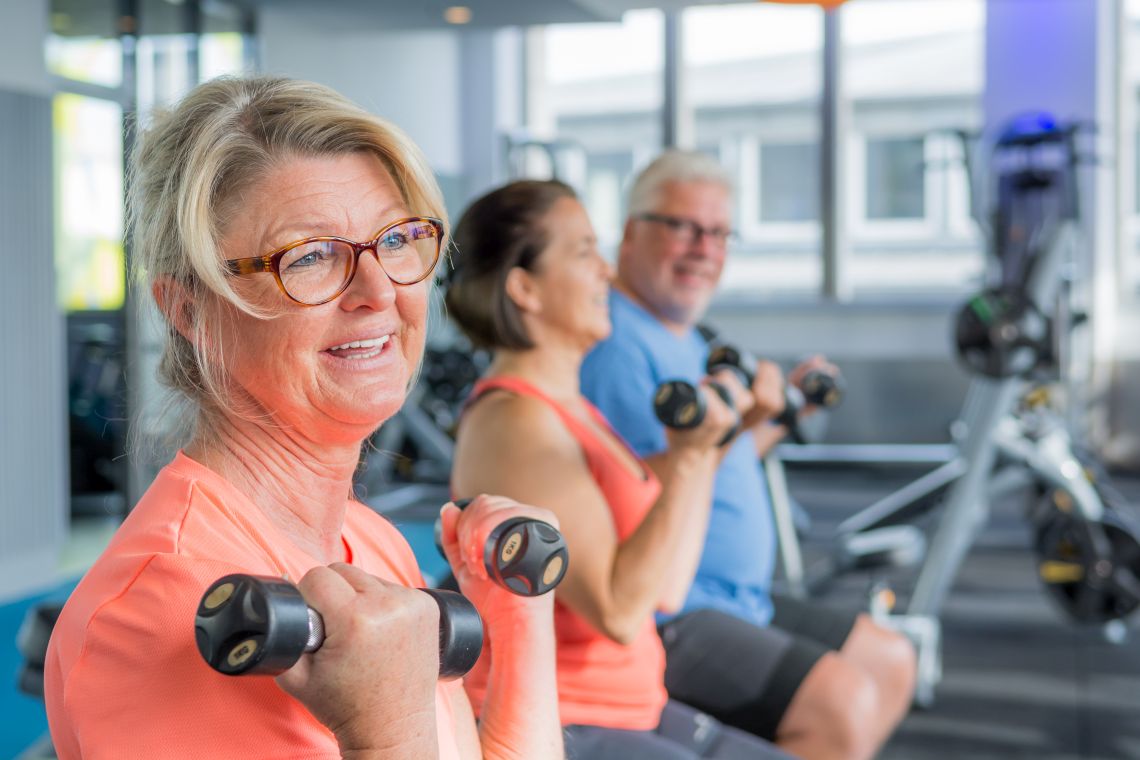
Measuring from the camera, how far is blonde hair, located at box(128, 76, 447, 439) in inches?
33.2

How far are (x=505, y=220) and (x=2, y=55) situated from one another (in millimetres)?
3171

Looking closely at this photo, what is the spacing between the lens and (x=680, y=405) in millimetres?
1618

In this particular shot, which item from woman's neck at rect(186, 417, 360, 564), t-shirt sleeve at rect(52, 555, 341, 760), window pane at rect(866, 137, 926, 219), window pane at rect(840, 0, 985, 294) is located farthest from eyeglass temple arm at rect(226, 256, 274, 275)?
window pane at rect(866, 137, 926, 219)

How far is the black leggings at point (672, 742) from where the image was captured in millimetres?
1430

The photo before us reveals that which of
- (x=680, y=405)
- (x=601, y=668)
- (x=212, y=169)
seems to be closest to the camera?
(x=212, y=169)

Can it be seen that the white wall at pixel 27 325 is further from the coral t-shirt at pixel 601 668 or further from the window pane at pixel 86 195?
the coral t-shirt at pixel 601 668

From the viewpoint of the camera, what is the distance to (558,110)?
27.9ft

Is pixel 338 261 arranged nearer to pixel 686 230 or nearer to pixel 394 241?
pixel 394 241

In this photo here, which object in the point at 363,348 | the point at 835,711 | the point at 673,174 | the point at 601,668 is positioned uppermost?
the point at 673,174

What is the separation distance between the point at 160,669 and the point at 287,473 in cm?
23

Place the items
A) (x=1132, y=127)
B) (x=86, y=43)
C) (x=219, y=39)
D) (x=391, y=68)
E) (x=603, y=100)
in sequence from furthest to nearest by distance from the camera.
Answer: (x=603, y=100)
(x=391, y=68)
(x=1132, y=127)
(x=219, y=39)
(x=86, y=43)

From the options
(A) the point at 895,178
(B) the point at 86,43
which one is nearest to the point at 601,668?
(B) the point at 86,43

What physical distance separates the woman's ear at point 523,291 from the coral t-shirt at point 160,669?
92 cm

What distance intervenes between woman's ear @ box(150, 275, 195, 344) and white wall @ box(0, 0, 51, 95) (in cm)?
375
